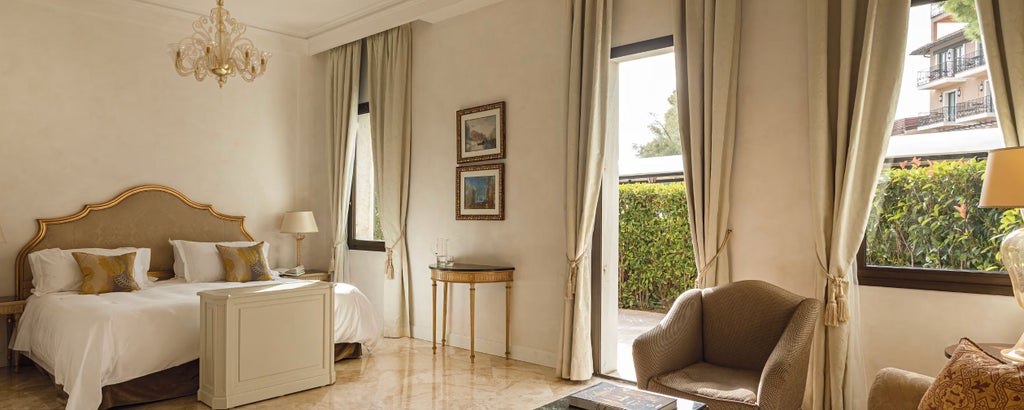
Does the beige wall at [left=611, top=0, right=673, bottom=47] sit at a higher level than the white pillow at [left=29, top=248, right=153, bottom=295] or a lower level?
higher

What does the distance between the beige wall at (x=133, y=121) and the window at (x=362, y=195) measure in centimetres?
49

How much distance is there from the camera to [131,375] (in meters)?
3.98

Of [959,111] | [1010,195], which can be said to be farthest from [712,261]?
[1010,195]

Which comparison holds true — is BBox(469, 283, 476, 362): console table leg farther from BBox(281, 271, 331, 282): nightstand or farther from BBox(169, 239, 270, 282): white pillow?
BBox(169, 239, 270, 282): white pillow

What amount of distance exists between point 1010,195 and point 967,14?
1420mm

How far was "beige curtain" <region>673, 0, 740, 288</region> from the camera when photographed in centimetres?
401

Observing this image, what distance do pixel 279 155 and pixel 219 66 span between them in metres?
2.77

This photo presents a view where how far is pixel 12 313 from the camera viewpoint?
5.04m

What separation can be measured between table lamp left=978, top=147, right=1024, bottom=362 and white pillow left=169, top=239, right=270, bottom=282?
228 inches

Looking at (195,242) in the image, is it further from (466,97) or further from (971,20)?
(971,20)

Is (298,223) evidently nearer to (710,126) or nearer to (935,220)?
(710,126)

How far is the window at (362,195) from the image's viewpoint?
708 centimetres

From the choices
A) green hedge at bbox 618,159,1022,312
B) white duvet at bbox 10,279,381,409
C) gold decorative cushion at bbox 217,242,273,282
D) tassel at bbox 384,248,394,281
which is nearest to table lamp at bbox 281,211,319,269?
gold decorative cushion at bbox 217,242,273,282

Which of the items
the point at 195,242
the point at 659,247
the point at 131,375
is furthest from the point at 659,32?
the point at 195,242
